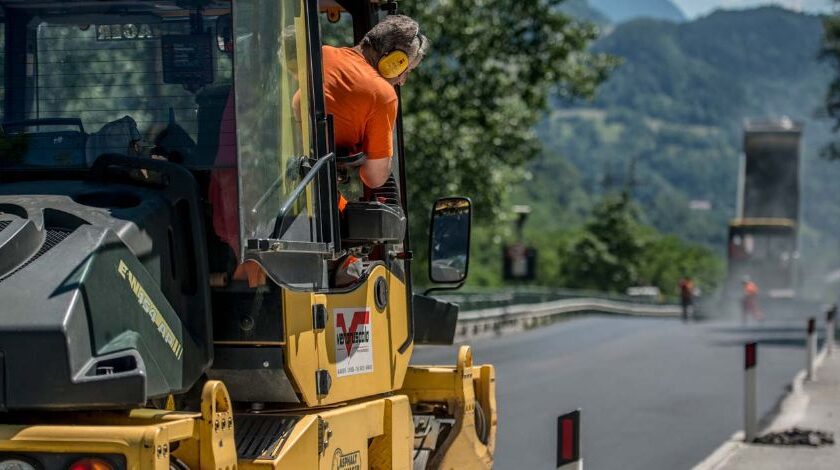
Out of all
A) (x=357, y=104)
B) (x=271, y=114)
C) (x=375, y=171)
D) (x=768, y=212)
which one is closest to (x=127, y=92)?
(x=271, y=114)

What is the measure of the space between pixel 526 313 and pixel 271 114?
33992mm

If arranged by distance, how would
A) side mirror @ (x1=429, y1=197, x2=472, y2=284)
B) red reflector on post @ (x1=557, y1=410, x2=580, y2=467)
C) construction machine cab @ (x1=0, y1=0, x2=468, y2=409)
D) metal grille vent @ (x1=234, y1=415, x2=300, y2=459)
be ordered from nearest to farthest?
construction machine cab @ (x1=0, y1=0, x2=468, y2=409) → metal grille vent @ (x1=234, y1=415, x2=300, y2=459) → red reflector on post @ (x1=557, y1=410, x2=580, y2=467) → side mirror @ (x1=429, y1=197, x2=472, y2=284)

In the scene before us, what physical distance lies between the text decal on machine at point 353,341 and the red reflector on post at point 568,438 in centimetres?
106

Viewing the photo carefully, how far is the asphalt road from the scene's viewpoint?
42.5ft

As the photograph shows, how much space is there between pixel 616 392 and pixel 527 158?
17.5 m

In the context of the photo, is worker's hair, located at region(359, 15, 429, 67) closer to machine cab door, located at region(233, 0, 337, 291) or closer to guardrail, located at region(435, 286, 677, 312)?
machine cab door, located at region(233, 0, 337, 291)

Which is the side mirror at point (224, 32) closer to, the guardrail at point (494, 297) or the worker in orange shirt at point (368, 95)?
the worker in orange shirt at point (368, 95)

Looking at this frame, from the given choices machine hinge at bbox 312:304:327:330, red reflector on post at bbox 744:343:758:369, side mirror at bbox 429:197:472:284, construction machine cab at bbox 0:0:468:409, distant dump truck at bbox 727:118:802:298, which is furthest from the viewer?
distant dump truck at bbox 727:118:802:298

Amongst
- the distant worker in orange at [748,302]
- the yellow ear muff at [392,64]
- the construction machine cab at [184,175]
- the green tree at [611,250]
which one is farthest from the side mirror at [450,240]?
the green tree at [611,250]

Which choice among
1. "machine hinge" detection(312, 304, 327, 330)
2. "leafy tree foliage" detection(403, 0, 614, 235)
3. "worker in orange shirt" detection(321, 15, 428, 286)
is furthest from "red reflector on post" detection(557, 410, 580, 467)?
"leafy tree foliage" detection(403, 0, 614, 235)

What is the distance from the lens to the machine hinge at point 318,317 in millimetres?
5113

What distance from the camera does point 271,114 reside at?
4.74 meters

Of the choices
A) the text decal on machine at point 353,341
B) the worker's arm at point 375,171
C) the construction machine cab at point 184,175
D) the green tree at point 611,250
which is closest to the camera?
the construction machine cab at point 184,175

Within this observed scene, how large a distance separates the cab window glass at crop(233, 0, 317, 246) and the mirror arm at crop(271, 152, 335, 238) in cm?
3
